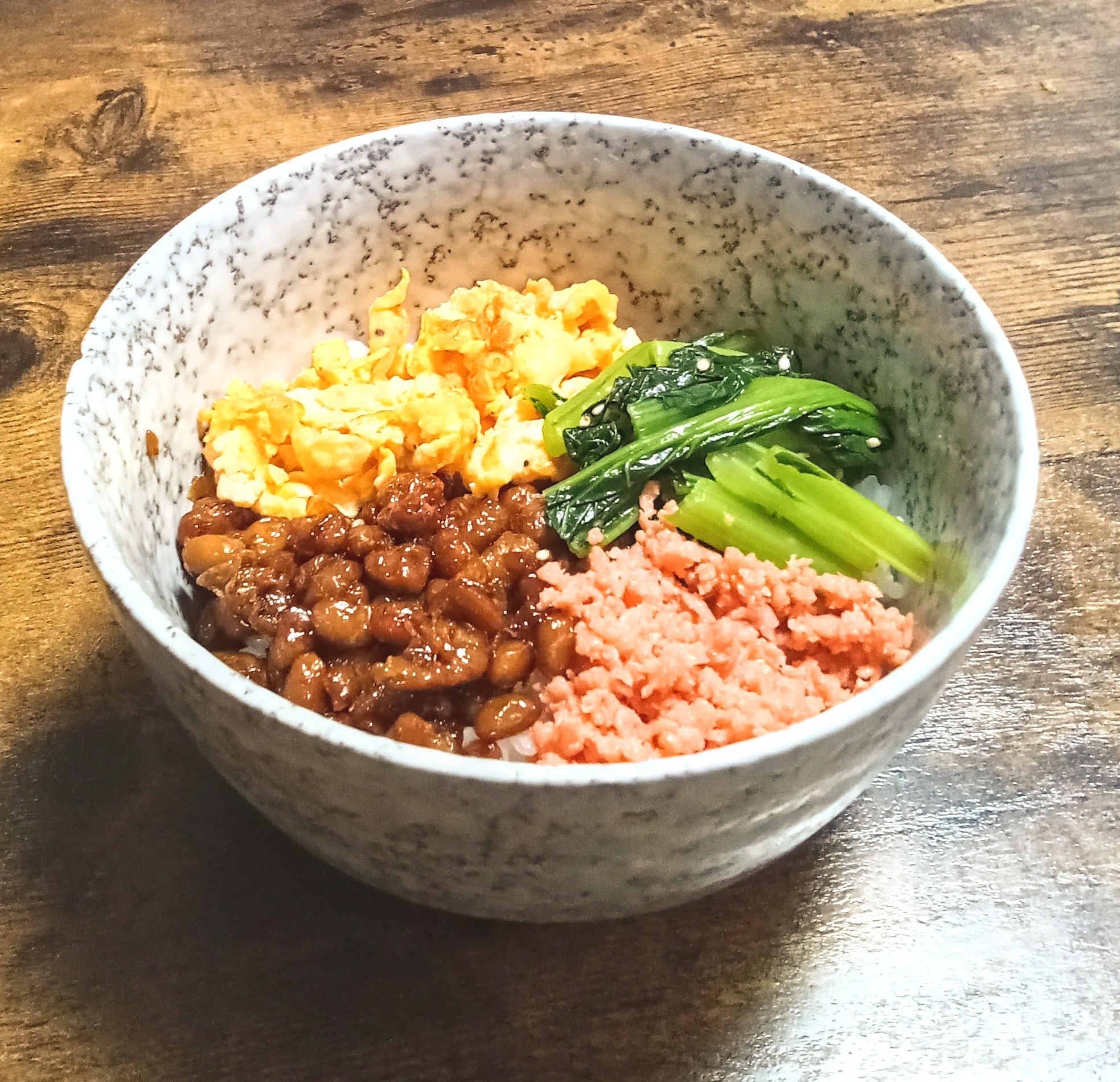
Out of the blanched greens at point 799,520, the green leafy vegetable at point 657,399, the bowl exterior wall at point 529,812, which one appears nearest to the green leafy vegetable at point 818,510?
the blanched greens at point 799,520

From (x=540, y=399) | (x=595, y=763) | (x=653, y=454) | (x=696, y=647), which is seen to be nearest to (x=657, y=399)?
(x=653, y=454)

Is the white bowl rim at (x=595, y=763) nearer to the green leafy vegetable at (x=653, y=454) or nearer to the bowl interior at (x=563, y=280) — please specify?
the bowl interior at (x=563, y=280)

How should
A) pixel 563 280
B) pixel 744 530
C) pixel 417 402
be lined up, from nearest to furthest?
pixel 744 530 < pixel 417 402 < pixel 563 280

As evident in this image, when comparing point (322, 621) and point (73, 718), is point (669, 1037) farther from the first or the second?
point (73, 718)

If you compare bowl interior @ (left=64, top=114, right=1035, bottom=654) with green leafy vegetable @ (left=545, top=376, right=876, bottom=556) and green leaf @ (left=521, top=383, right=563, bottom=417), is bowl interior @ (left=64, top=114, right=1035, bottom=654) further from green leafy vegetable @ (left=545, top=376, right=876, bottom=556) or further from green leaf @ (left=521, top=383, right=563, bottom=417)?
green leaf @ (left=521, top=383, right=563, bottom=417)

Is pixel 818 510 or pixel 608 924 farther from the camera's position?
pixel 818 510

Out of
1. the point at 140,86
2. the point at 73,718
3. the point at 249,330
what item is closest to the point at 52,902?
the point at 73,718

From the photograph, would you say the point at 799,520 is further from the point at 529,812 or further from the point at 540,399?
the point at 529,812
